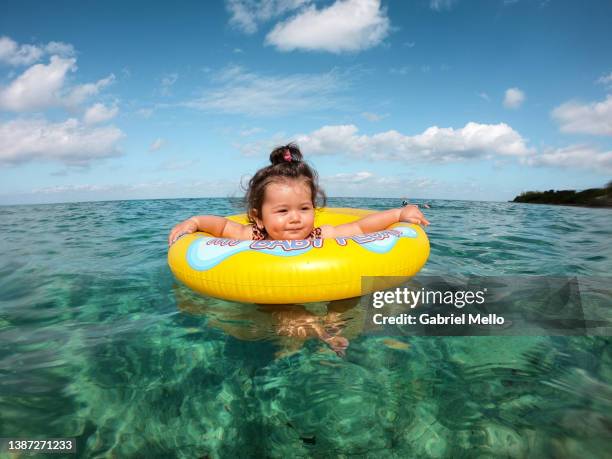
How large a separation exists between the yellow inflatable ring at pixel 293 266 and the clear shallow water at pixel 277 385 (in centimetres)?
32

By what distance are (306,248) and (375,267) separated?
0.55 meters

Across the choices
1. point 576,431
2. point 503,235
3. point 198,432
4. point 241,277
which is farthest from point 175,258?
point 503,235

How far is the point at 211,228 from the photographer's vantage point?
400cm

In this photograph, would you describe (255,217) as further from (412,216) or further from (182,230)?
(412,216)

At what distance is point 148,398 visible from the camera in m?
2.02

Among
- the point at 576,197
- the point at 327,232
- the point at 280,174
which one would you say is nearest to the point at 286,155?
the point at 280,174

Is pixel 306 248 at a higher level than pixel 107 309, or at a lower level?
higher

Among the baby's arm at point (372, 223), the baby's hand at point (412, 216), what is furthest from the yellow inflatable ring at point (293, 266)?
the baby's arm at point (372, 223)

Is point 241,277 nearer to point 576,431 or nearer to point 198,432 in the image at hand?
point 198,432

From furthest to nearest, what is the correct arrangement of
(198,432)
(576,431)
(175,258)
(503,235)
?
(503,235) → (175,258) → (198,432) → (576,431)

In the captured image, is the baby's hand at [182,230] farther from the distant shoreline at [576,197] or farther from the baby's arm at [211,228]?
the distant shoreline at [576,197]

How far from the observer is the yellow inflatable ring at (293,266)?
263cm

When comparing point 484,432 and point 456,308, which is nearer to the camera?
point 484,432

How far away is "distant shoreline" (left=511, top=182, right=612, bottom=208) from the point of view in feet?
54.3
